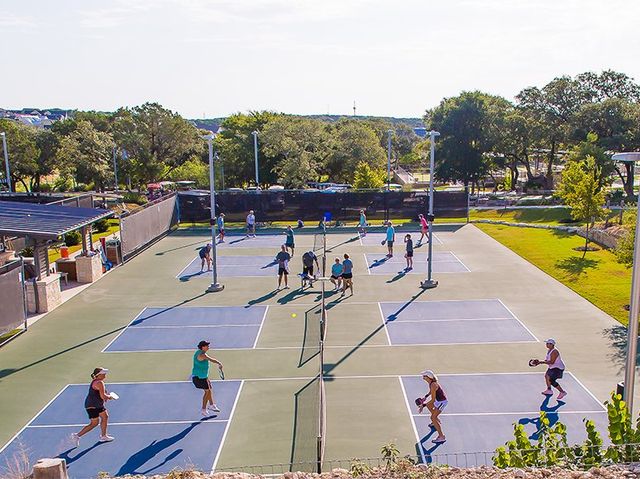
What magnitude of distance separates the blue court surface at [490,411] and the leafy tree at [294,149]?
35525mm

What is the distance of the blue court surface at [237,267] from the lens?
26906mm

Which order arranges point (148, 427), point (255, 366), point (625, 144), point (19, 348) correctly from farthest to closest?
point (625, 144)
point (19, 348)
point (255, 366)
point (148, 427)

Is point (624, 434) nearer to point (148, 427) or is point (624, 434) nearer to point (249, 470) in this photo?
point (249, 470)

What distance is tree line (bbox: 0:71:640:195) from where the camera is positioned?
173 ft

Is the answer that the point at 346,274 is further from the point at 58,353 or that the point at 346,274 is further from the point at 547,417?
the point at 547,417

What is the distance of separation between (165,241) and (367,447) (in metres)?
24.8

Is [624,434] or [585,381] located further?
[585,381]

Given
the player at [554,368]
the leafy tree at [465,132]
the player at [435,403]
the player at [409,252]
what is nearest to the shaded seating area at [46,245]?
the player at [409,252]

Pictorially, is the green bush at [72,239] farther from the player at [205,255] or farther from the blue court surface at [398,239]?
the blue court surface at [398,239]

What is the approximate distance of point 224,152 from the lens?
5838 centimetres

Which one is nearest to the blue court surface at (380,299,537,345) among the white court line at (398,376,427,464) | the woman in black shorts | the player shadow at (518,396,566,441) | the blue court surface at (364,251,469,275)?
the white court line at (398,376,427,464)

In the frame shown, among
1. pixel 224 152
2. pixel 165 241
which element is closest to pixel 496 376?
pixel 165 241

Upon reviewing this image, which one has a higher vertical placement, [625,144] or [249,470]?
[625,144]

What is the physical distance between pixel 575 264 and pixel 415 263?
21.8 ft
